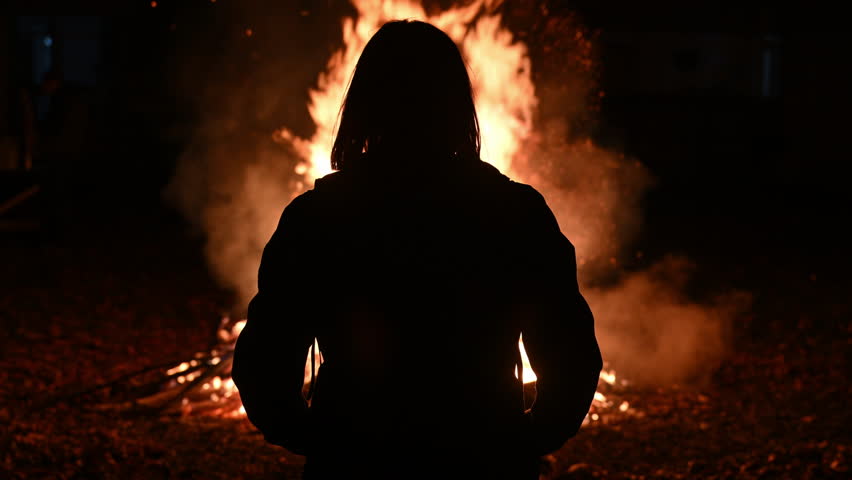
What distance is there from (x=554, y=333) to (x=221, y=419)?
12.8 feet

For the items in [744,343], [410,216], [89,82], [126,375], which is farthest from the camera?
[89,82]

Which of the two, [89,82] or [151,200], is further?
[89,82]

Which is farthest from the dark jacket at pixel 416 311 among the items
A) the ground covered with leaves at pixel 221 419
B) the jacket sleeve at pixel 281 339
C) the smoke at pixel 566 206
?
the smoke at pixel 566 206

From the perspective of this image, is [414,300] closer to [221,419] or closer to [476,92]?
[221,419]

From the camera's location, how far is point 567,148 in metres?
7.19

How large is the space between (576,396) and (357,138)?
69 cm

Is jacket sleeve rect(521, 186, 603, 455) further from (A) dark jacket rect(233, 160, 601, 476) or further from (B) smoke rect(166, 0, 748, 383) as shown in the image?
(B) smoke rect(166, 0, 748, 383)

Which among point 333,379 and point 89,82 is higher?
point 89,82

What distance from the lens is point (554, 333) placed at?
5.72ft

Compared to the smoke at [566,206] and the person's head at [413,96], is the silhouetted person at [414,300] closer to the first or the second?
the person's head at [413,96]

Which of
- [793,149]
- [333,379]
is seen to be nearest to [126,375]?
[333,379]

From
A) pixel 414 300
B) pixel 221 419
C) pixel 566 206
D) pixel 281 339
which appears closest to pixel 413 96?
pixel 414 300

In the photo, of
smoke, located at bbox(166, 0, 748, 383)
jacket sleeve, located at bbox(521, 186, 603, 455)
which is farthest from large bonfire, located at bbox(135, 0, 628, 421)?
jacket sleeve, located at bbox(521, 186, 603, 455)

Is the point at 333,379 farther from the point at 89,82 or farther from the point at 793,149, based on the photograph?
the point at 89,82
